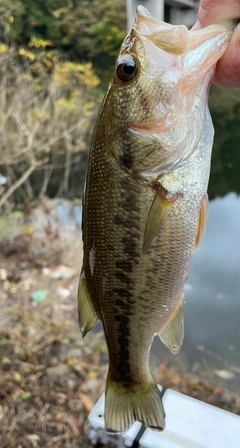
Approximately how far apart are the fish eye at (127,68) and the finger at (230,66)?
0.79ft

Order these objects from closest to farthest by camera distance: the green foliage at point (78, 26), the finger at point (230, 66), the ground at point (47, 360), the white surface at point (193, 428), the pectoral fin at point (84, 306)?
the finger at point (230, 66), the pectoral fin at point (84, 306), the white surface at point (193, 428), the ground at point (47, 360), the green foliage at point (78, 26)

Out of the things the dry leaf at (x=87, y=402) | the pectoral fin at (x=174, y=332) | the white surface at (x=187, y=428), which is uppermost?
the pectoral fin at (x=174, y=332)

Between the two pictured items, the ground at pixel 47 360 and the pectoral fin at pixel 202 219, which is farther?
the ground at pixel 47 360

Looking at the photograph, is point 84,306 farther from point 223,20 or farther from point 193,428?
point 193,428

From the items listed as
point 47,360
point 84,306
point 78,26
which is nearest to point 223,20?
point 84,306

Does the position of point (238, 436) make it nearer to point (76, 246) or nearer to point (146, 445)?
point (146, 445)

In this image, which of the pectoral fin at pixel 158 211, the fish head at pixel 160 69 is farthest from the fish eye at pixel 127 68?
the pectoral fin at pixel 158 211

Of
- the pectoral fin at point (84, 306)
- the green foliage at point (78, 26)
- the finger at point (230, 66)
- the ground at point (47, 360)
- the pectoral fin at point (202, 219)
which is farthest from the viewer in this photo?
the green foliage at point (78, 26)

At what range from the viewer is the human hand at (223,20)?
3.68 feet

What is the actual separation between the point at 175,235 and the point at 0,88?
16.6 ft

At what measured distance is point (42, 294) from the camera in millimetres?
4340

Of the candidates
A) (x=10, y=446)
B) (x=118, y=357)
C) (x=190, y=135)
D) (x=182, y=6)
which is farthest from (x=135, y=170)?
(x=182, y=6)

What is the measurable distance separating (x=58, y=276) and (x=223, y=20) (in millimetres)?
3865

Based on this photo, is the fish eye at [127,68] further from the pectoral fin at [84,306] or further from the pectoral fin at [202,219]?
the pectoral fin at [84,306]
